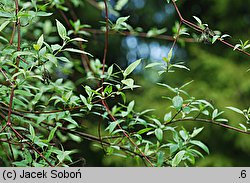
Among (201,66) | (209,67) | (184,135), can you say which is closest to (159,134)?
(184,135)

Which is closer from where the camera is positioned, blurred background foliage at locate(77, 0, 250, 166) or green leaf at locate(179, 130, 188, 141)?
green leaf at locate(179, 130, 188, 141)

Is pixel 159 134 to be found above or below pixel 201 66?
below

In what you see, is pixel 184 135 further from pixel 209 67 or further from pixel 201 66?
pixel 201 66

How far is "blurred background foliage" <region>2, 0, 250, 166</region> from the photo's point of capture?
357 cm

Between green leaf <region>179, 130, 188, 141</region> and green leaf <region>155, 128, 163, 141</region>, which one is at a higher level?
green leaf <region>179, 130, 188, 141</region>

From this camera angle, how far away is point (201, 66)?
12.8ft

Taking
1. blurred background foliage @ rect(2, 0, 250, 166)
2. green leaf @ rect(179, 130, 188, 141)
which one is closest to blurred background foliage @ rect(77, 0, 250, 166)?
blurred background foliage @ rect(2, 0, 250, 166)

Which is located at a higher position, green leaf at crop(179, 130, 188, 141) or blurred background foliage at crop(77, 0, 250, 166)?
blurred background foliage at crop(77, 0, 250, 166)

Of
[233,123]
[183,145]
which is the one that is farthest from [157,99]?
[183,145]

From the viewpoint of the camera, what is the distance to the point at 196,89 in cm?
366

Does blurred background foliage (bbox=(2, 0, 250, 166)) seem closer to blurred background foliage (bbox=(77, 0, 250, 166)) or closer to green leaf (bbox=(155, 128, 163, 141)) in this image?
blurred background foliage (bbox=(77, 0, 250, 166))

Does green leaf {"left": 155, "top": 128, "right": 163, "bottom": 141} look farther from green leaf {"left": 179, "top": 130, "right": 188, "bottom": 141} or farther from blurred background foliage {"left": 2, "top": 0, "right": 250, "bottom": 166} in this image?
blurred background foliage {"left": 2, "top": 0, "right": 250, "bottom": 166}

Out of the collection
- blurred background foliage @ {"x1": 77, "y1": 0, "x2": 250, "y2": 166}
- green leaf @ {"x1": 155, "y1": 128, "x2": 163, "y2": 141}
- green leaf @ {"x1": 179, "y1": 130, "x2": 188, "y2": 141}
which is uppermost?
blurred background foliage @ {"x1": 77, "y1": 0, "x2": 250, "y2": 166}
